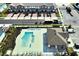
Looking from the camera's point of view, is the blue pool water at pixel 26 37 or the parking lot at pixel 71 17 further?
the parking lot at pixel 71 17

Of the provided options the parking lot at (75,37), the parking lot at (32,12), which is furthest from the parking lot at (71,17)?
the parking lot at (75,37)

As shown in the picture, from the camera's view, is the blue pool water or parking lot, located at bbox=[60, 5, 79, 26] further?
parking lot, located at bbox=[60, 5, 79, 26]

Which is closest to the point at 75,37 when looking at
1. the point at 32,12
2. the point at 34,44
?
the point at 34,44

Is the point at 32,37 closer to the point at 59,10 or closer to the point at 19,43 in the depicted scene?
the point at 19,43

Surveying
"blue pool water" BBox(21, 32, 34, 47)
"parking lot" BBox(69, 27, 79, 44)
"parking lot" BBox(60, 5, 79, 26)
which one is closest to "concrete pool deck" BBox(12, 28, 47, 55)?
"blue pool water" BBox(21, 32, 34, 47)

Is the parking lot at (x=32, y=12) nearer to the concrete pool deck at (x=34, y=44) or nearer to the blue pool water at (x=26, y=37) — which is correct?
the concrete pool deck at (x=34, y=44)

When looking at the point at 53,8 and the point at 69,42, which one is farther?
the point at 53,8

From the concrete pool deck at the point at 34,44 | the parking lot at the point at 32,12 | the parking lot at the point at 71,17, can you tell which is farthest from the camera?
the parking lot at the point at 32,12

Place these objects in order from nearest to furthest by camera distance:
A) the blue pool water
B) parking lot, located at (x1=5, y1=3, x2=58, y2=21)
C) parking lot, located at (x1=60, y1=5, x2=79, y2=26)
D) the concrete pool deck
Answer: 1. the concrete pool deck
2. the blue pool water
3. parking lot, located at (x1=60, y1=5, x2=79, y2=26)
4. parking lot, located at (x1=5, y1=3, x2=58, y2=21)

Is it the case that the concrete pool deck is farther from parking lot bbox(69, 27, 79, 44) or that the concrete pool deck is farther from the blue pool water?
parking lot bbox(69, 27, 79, 44)

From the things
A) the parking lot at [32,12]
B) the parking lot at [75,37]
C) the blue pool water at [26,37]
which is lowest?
the parking lot at [32,12]

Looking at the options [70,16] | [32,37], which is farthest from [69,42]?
[70,16]
